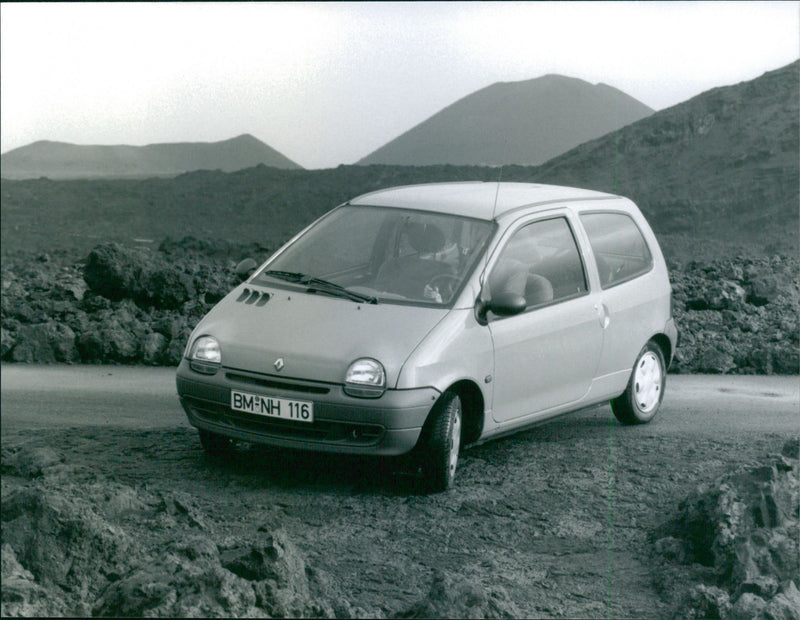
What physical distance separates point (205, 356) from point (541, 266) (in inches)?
85.8

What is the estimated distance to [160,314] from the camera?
41.3 feet

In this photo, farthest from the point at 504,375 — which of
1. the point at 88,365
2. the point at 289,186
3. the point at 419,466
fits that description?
the point at 289,186

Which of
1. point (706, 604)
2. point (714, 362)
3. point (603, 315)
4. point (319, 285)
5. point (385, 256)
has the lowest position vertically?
point (706, 604)

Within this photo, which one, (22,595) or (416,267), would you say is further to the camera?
(416,267)

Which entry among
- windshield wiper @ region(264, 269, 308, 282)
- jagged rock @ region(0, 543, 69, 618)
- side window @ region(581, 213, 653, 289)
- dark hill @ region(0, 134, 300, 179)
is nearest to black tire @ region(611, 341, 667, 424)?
side window @ region(581, 213, 653, 289)

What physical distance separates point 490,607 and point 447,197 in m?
3.40

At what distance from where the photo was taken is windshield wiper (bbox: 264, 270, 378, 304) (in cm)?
671

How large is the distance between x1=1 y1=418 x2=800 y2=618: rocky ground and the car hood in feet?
2.49

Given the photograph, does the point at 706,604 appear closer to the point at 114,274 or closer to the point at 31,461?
the point at 31,461

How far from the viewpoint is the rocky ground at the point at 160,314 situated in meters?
10.8

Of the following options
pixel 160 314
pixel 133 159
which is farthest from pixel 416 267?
pixel 133 159

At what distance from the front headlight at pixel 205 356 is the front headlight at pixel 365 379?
83cm

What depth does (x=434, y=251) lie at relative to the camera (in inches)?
281

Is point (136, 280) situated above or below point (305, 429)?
above
